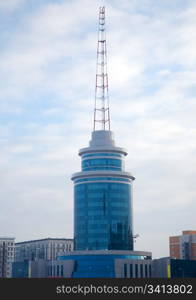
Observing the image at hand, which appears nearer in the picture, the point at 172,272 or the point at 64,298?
the point at 64,298

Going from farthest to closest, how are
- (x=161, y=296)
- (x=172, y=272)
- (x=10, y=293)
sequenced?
(x=172, y=272)
(x=10, y=293)
(x=161, y=296)

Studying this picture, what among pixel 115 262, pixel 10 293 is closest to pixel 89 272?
A: pixel 115 262

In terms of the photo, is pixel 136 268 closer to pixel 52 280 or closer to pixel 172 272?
pixel 172 272

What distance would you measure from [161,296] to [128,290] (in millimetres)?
2601

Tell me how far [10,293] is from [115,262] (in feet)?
517

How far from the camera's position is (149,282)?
43.2 meters

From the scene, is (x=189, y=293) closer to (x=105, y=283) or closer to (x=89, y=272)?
(x=105, y=283)

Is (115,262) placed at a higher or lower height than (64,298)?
higher

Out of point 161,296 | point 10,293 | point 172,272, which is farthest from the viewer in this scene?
point 172,272

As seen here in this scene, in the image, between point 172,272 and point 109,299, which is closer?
point 109,299

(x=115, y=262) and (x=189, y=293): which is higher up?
(x=115, y=262)

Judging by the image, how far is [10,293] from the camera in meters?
45.2

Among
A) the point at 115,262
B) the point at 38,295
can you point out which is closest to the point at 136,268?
the point at 115,262

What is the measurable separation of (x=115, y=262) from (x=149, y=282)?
159317 millimetres
